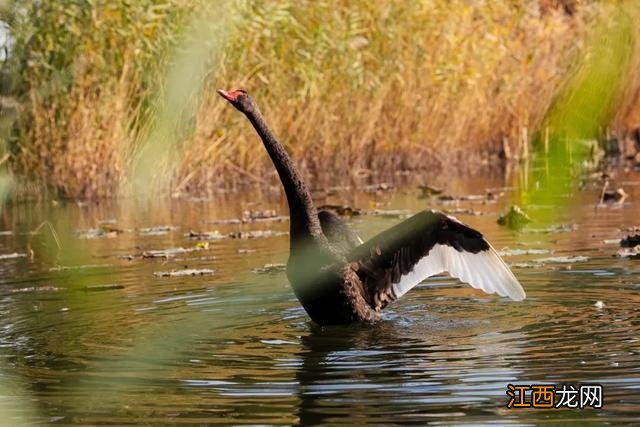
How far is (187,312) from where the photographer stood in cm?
698

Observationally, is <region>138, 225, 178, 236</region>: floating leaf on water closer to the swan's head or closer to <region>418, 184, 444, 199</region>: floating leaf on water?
<region>418, 184, 444, 199</region>: floating leaf on water

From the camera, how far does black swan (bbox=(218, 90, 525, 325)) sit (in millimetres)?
6176

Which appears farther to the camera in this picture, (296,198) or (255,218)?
(255,218)

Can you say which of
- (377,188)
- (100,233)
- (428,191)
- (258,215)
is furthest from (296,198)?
(377,188)

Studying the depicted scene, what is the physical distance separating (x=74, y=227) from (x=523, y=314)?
7403 mm

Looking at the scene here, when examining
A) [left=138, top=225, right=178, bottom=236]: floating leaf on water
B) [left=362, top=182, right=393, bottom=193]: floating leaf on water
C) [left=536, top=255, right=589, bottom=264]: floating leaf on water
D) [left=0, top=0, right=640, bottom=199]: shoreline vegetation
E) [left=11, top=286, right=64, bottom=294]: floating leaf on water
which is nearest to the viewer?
[left=11, top=286, right=64, bottom=294]: floating leaf on water

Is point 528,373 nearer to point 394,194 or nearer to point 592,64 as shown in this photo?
point 592,64

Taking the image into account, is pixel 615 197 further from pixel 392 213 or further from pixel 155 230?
pixel 155 230

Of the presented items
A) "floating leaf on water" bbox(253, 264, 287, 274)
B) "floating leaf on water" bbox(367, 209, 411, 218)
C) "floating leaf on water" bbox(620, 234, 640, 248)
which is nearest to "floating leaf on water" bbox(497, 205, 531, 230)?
"floating leaf on water" bbox(620, 234, 640, 248)

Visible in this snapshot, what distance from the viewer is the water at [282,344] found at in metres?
3.77

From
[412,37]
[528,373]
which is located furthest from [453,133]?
[528,373]

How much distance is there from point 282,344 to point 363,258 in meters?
0.89

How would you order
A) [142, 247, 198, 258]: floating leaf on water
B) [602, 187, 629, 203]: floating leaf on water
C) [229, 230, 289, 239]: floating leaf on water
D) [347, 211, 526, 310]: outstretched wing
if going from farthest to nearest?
[602, 187, 629, 203]: floating leaf on water < [229, 230, 289, 239]: floating leaf on water < [142, 247, 198, 258]: floating leaf on water < [347, 211, 526, 310]: outstretched wing
